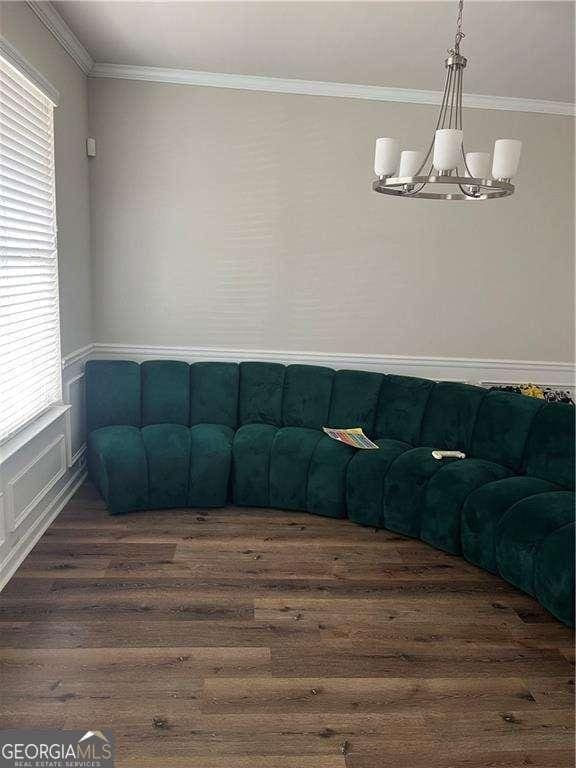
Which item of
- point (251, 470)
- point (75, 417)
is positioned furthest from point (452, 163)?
point (75, 417)

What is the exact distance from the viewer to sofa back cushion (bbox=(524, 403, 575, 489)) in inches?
120

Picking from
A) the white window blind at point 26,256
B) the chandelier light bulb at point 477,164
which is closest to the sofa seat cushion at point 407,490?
the chandelier light bulb at point 477,164

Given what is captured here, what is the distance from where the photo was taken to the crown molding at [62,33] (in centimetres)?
272

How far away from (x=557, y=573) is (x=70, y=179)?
3.46 meters

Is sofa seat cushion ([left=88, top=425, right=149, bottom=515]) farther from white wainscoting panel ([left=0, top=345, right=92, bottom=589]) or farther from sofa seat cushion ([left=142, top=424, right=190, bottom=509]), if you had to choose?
white wainscoting panel ([left=0, top=345, right=92, bottom=589])

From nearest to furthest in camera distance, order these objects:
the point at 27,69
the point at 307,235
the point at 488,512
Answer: the point at 27,69 < the point at 488,512 < the point at 307,235

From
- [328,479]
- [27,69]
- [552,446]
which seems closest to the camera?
[27,69]

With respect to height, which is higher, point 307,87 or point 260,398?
point 307,87

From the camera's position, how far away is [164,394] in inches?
152

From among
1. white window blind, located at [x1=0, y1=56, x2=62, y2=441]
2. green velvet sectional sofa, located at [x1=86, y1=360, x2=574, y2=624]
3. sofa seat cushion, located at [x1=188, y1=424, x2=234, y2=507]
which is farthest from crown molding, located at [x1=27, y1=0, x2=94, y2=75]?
sofa seat cushion, located at [x1=188, y1=424, x2=234, y2=507]

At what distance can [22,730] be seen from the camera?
184 centimetres

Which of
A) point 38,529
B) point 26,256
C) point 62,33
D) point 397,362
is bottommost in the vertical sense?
point 38,529

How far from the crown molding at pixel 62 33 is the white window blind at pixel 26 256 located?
1.19 feet

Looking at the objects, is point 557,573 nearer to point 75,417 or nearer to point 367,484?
point 367,484
